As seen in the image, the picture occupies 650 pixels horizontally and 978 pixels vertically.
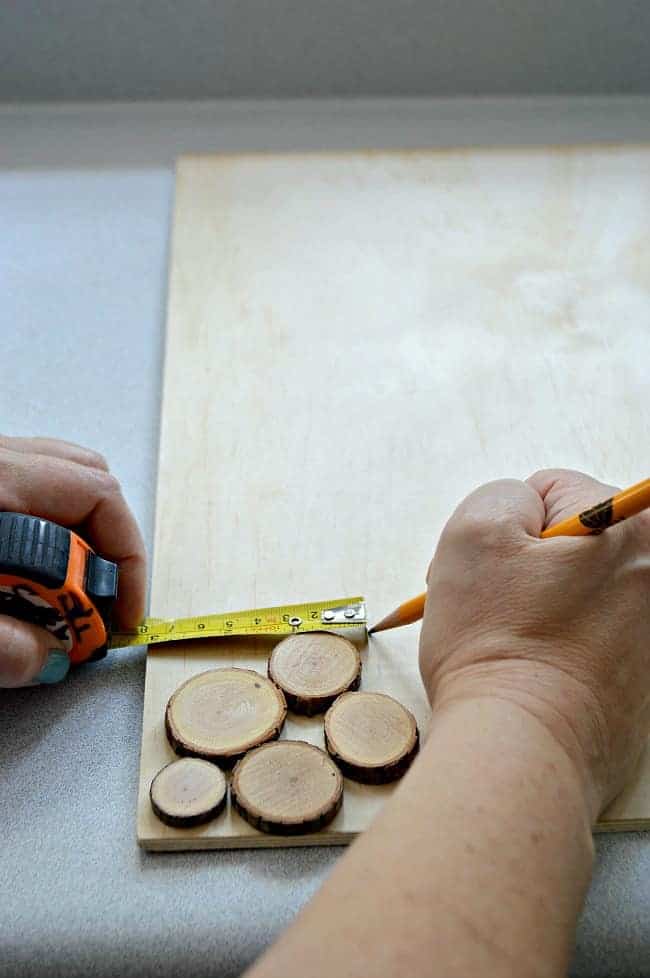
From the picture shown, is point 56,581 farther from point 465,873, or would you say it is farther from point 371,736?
point 465,873

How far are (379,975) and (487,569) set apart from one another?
454 mm

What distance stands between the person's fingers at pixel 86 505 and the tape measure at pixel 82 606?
27 mm

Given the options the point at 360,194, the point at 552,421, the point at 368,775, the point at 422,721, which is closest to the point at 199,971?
the point at 368,775

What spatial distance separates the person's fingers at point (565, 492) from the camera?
44.4 inches

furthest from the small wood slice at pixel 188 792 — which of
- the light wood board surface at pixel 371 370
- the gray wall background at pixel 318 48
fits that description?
the gray wall background at pixel 318 48

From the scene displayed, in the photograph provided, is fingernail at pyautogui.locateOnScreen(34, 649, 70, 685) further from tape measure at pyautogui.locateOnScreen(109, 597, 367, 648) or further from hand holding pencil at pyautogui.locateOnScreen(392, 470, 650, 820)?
hand holding pencil at pyautogui.locateOnScreen(392, 470, 650, 820)

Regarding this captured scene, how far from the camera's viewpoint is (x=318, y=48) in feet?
7.82

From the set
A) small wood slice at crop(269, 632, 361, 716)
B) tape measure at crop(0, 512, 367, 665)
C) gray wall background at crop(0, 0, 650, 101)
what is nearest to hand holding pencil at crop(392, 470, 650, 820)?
small wood slice at crop(269, 632, 361, 716)

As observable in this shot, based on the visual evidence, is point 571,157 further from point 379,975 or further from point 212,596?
point 379,975

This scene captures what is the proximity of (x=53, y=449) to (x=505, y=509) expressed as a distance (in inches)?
24.3

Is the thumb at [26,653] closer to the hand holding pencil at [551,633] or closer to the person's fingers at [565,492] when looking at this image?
the hand holding pencil at [551,633]

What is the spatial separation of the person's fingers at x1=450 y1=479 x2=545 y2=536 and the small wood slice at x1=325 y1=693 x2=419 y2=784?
241mm

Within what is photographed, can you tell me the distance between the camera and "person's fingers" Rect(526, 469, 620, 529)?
3.70 ft

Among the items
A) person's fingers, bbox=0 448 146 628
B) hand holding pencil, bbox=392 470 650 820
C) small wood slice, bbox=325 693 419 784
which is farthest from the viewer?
person's fingers, bbox=0 448 146 628
